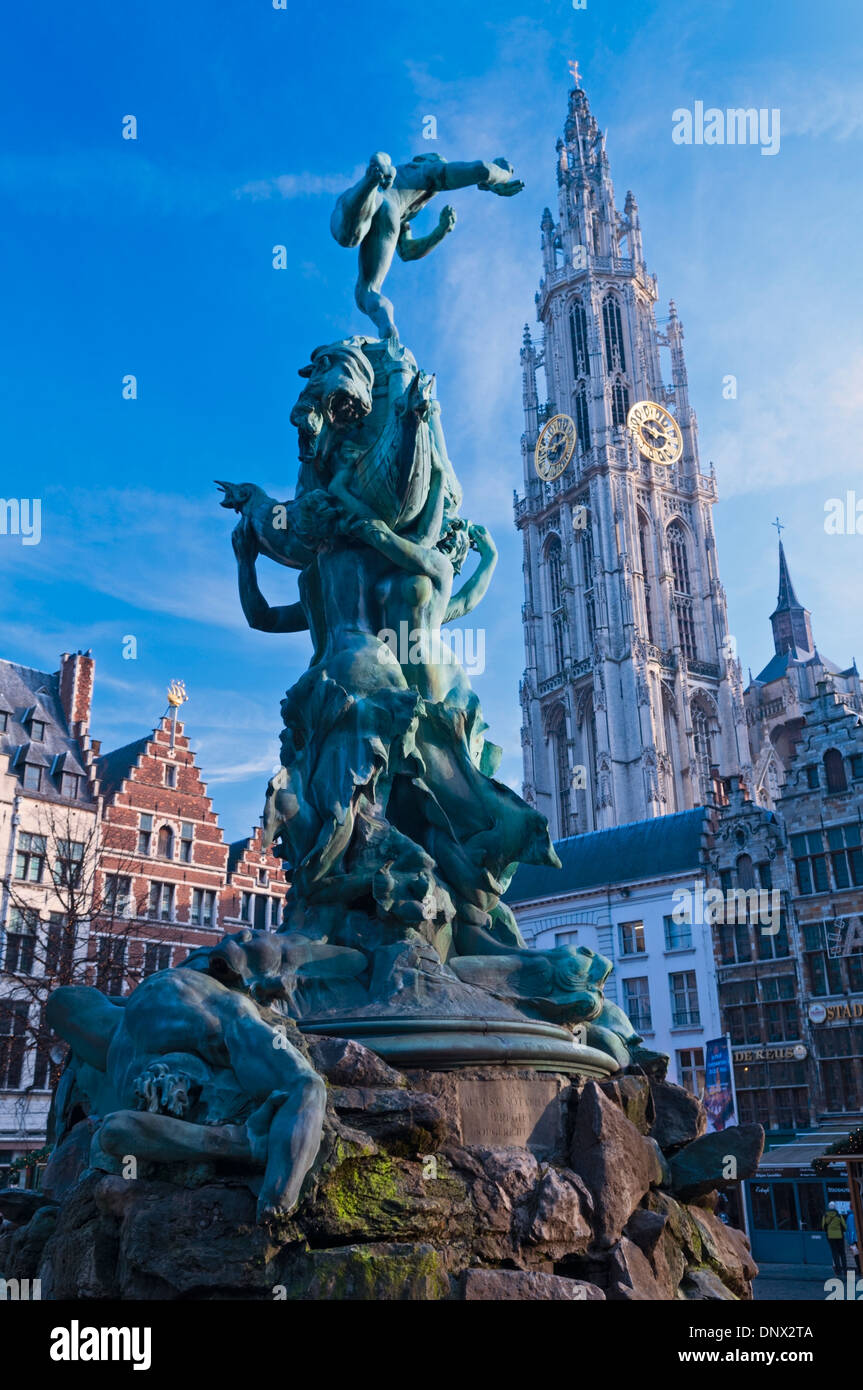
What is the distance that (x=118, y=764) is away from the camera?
132ft

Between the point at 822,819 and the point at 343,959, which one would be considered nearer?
the point at 343,959

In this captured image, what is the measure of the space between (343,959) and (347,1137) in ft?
5.01

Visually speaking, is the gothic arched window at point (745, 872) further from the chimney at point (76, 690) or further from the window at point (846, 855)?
the chimney at point (76, 690)

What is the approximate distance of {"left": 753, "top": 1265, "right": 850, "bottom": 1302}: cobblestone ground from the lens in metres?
17.8

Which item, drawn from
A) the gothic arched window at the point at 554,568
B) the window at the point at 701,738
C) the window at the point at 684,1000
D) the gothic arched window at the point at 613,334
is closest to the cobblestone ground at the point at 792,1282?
the window at the point at 684,1000

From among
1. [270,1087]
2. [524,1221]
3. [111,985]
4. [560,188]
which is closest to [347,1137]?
[270,1087]

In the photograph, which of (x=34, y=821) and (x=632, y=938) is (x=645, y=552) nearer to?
(x=632, y=938)

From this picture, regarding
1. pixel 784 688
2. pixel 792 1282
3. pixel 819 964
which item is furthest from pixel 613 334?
pixel 792 1282

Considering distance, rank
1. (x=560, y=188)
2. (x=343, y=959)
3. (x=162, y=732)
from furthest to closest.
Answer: (x=560, y=188)
(x=162, y=732)
(x=343, y=959)

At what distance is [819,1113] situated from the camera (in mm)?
32969

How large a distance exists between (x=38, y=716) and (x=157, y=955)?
920 centimetres

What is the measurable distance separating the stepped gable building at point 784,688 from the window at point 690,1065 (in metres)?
47.8
